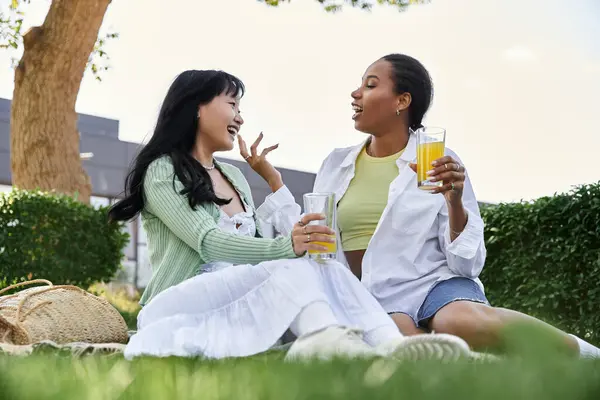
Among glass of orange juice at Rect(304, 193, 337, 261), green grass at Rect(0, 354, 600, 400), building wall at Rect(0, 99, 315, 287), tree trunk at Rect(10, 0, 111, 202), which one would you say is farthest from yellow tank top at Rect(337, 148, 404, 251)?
building wall at Rect(0, 99, 315, 287)

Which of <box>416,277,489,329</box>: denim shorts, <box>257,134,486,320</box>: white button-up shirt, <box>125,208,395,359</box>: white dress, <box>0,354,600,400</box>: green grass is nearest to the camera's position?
<box>0,354,600,400</box>: green grass

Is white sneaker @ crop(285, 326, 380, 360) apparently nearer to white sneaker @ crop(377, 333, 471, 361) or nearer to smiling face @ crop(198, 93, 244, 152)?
white sneaker @ crop(377, 333, 471, 361)

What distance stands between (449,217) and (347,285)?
0.96 metres

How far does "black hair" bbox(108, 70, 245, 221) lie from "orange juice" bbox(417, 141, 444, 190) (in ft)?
3.29

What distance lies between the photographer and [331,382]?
1406mm

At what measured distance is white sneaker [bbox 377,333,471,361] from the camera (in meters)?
2.34

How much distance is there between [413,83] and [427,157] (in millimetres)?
986

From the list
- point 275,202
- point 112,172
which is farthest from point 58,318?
point 112,172

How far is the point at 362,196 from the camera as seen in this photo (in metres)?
4.32

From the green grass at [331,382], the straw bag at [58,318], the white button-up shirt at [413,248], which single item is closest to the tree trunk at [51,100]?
the straw bag at [58,318]

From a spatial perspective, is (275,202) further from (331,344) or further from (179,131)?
(331,344)

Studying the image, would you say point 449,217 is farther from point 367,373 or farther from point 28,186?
point 28,186

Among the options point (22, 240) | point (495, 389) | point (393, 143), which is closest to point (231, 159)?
point (22, 240)

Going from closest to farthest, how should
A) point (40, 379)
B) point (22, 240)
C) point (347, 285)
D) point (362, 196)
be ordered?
point (40, 379)
point (347, 285)
point (362, 196)
point (22, 240)
